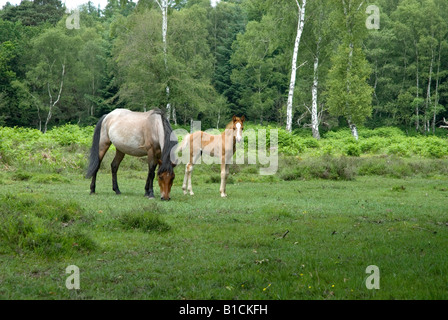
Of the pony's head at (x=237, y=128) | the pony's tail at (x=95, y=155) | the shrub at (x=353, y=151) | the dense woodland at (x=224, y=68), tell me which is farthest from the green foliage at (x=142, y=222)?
the dense woodland at (x=224, y=68)

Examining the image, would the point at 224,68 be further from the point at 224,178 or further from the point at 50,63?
the point at 224,178

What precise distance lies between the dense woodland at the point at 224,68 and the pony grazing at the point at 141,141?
2320cm

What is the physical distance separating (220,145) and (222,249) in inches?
286

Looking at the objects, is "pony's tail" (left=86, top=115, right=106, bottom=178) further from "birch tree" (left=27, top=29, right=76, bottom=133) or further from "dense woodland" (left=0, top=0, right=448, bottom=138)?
"birch tree" (left=27, top=29, right=76, bottom=133)

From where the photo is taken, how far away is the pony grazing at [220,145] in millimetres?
13250

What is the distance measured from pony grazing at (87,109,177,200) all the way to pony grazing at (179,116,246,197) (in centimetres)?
152

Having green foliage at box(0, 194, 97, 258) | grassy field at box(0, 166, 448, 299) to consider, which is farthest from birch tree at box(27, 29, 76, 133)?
green foliage at box(0, 194, 97, 258)

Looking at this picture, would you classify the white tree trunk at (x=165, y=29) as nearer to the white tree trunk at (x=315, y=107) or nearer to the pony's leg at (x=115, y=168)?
the white tree trunk at (x=315, y=107)

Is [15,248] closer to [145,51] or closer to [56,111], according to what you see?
[145,51]

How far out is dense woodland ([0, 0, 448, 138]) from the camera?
37.6m

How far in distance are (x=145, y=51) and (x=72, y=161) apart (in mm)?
20555

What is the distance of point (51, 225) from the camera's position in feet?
23.4
